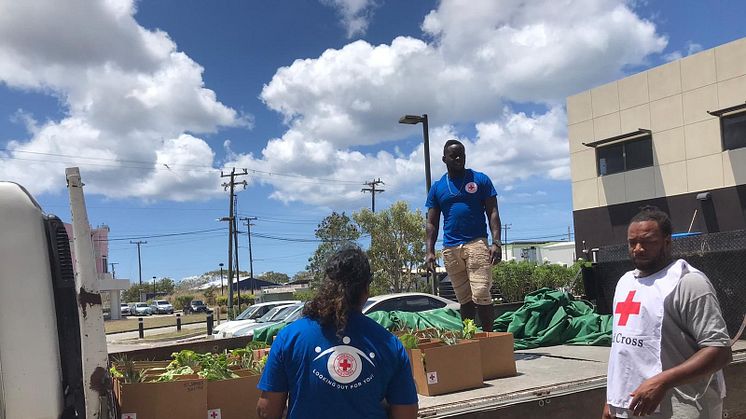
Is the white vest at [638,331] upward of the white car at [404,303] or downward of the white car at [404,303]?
upward

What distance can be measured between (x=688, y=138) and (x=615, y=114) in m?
2.98

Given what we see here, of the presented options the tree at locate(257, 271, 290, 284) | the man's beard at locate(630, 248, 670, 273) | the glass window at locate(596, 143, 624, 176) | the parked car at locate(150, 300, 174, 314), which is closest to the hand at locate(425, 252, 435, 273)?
the man's beard at locate(630, 248, 670, 273)

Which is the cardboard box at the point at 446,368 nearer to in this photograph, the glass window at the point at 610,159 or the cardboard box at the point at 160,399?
the cardboard box at the point at 160,399

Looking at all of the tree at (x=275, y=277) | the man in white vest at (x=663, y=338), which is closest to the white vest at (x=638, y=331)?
the man in white vest at (x=663, y=338)

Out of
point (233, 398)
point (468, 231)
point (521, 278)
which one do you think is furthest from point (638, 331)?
point (521, 278)

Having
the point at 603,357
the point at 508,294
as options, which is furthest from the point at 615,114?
the point at 603,357

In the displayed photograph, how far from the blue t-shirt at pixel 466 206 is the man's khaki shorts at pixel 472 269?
66 mm

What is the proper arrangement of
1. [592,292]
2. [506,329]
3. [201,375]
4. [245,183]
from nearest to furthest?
[201,375]
[506,329]
[592,292]
[245,183]

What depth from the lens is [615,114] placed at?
23.3 metres

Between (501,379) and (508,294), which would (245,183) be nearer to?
(508,294)

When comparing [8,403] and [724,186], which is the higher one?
[724,186]

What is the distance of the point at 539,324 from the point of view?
5.52 metres

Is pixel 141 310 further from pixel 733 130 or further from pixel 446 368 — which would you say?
pixel 446 368

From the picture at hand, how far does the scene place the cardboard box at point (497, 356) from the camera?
3.97 metres
